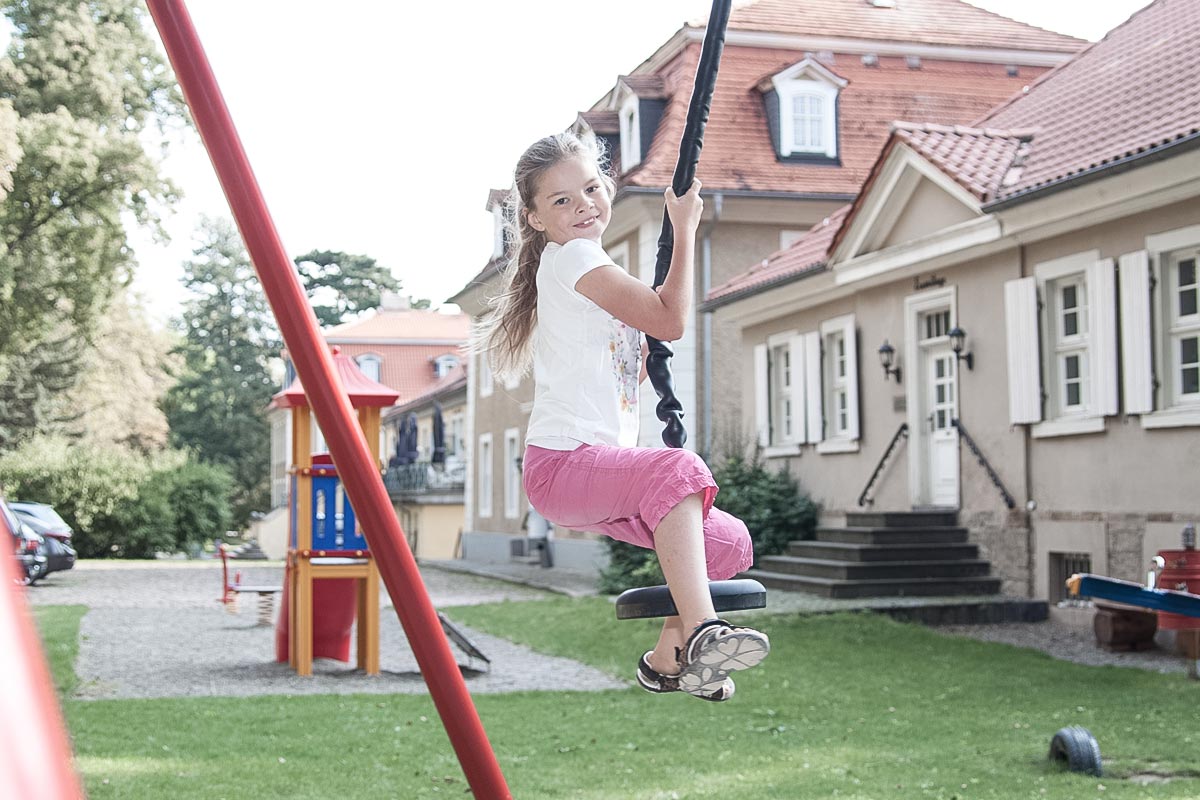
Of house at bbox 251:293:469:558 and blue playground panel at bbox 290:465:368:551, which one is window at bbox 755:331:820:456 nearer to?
blue playground panel at bbox 290:465:368:551

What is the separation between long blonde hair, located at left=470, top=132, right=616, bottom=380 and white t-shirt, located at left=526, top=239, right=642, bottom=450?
0.12 m

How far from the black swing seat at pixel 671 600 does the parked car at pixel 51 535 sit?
89.7ft

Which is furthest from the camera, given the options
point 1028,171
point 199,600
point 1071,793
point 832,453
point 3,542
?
point 199,600

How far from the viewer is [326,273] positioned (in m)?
69.9

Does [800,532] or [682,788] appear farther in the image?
[800,532]

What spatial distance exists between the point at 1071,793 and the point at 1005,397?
9.24m

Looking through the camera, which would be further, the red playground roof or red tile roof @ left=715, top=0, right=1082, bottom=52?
red tile roof @ left=715, top=0, right=1082, bottom=52

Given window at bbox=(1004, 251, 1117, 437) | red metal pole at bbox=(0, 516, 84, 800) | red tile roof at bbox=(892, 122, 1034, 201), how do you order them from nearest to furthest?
red metal pole at bbox=(0, 516, 84, 800) → window at bbox=(1004, 251, 1117, 437) → red tile roof at bbox=(892, 122, 1034, 201)

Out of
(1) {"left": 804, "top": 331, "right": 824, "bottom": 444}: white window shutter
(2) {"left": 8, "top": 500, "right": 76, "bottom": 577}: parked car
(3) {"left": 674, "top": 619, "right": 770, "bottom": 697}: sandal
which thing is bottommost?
(2) {"left": 8, "top": 500, "right": 76, "bottom": 577}: parked car

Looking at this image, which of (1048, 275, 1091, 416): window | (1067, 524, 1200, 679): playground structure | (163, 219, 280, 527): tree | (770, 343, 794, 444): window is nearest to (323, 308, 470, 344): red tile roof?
(163, 219, 280, 527): tree

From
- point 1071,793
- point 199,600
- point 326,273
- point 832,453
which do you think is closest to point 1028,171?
point 832,453

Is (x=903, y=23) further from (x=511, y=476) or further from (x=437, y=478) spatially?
(x=437, y=478)

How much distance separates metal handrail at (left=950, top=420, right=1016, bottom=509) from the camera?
16828 millimetres

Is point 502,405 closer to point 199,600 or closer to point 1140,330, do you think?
point 199,600
